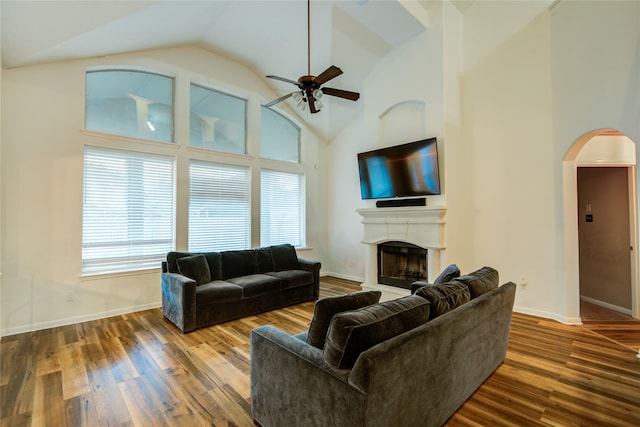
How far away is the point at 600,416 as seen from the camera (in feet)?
6.71

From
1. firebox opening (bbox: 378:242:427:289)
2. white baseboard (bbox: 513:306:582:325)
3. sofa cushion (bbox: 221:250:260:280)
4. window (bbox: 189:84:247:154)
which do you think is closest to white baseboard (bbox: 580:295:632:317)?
white baseboard (bbox: 513:306:582:325)

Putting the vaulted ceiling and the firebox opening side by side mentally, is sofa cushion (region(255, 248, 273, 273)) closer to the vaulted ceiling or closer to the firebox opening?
the firebox opening

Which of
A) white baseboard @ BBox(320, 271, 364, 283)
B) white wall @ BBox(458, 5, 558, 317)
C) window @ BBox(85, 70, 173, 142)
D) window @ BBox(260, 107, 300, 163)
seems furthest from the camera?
white baseboard @ BBox(320, 271, 364, 283)

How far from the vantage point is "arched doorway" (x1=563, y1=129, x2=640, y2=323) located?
3750mm

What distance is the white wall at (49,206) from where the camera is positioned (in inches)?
134

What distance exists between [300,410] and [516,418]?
1.53m

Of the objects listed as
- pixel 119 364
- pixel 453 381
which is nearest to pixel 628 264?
pixel 453 381

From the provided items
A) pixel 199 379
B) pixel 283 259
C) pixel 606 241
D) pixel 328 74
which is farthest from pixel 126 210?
pixel 606 241

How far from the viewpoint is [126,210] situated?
4.30 m

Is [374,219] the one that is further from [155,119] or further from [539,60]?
[155,119]

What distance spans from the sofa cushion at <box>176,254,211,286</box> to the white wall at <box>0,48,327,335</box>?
925 mm

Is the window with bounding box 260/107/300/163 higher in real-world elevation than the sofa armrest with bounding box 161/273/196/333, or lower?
higher

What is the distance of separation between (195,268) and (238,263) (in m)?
0.74

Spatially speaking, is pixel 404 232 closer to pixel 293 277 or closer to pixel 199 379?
pixel 293 277
